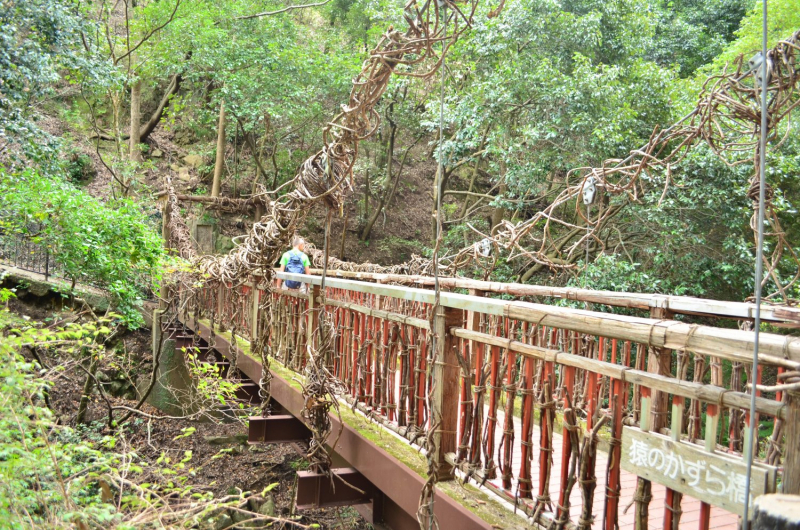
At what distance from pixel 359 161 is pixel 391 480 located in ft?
44.4

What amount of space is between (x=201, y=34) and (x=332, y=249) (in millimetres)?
6537

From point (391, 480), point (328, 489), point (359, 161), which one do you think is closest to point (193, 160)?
point (359, 161)

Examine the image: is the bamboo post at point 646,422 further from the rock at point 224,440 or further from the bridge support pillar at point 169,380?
the bridge support pillar at point 169,380

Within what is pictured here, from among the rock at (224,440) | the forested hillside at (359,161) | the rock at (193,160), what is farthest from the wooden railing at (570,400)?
the rock at (193,160)

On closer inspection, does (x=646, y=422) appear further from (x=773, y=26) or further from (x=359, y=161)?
(x=359, y=161)

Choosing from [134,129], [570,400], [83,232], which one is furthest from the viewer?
[134,129]

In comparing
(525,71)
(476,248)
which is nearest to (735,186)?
(525,71)

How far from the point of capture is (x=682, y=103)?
7.90 meters

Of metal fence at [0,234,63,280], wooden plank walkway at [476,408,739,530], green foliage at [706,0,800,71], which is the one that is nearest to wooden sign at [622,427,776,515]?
wooden plank walkway at [476,408,739,530]

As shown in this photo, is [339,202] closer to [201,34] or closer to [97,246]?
[97,246]

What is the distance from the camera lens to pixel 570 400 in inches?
76.1

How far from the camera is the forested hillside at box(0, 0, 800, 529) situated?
4062 millimetres

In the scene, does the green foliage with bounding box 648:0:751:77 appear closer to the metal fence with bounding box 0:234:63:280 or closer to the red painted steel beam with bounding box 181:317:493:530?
the red painted steel beam with bounding box 181:317:493:530

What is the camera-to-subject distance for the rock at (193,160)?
699 inches
